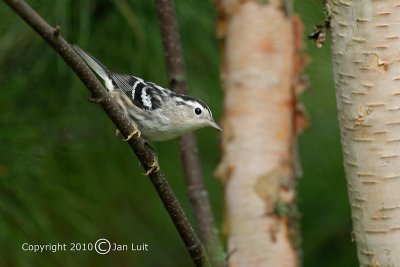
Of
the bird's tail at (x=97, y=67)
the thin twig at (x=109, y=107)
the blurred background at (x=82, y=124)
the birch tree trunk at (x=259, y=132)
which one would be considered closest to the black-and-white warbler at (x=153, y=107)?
the bird's tail at (x=97, y=67)

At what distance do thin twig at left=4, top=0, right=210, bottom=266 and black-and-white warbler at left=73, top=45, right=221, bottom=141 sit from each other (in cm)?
47

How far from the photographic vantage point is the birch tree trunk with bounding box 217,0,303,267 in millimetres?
1597

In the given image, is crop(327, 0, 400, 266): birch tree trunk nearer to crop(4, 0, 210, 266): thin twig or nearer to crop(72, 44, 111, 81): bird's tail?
crop(4, 0, 210, 266): thin twig

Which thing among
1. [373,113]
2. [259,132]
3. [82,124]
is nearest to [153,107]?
[82,124]

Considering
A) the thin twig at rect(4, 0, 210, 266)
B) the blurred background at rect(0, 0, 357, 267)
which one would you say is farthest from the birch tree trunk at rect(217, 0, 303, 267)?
the blurred background at rect(0, 0, 357, 267)

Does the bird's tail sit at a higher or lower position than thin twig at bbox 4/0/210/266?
higher

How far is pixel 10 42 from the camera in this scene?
2.21 metres

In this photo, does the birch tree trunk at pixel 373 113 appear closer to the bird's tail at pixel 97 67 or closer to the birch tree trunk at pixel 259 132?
the birch tree trunk at pixel 259 132

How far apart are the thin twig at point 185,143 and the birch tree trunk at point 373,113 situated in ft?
1.80

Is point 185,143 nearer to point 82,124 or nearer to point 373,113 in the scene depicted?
point 82,124

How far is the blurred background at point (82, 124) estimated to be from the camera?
2244 mm

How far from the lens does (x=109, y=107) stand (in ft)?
4.55

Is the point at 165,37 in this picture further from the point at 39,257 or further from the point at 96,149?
the point at 39,257

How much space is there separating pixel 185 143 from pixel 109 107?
89 cm
